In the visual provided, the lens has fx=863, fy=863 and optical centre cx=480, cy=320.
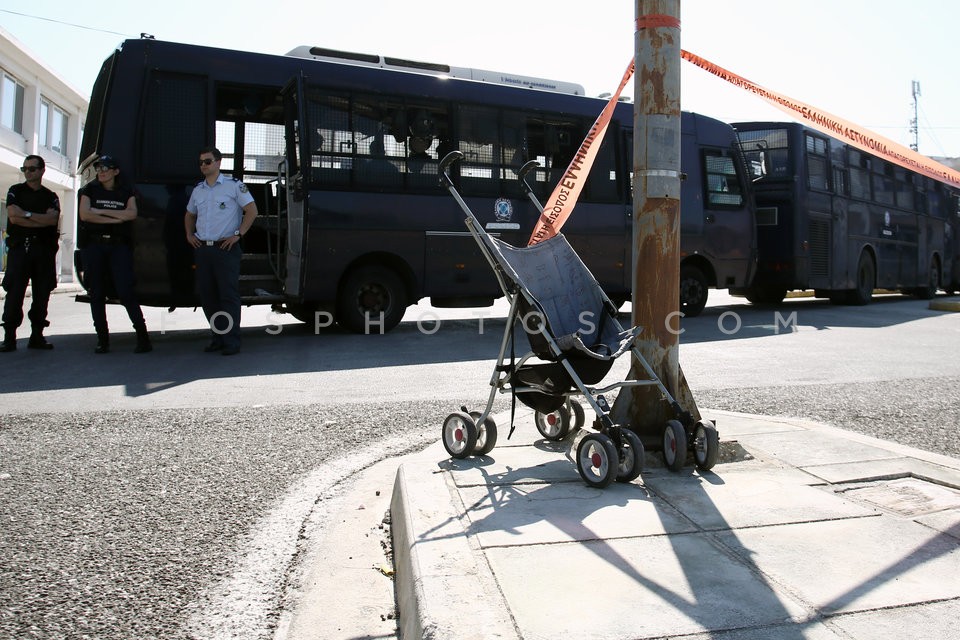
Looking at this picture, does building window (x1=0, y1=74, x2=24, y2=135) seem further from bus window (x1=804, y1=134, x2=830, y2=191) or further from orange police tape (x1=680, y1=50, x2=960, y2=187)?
orange police tape (x1=680, y1=50, x2=960, y2=187)

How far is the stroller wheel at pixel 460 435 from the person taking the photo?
4293mm

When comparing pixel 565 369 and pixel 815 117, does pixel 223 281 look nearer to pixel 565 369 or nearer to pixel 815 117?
pixel 565 369

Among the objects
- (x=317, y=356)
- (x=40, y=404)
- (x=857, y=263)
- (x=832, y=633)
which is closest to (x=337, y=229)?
(x=317, y=356)

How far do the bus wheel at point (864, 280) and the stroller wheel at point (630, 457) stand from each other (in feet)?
50.9

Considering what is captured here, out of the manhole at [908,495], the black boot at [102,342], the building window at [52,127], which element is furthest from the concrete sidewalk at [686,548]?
Result: the building window at [52,127]

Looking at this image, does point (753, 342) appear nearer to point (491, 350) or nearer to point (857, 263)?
point (491, 350)

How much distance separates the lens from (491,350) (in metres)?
9.29

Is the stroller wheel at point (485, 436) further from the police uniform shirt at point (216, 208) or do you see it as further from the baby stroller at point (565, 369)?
the police uniform shirt at point (216, 208)

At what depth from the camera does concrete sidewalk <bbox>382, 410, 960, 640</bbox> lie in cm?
242

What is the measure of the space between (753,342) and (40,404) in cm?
758

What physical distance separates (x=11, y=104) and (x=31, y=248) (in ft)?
78.6

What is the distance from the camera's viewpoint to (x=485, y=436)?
4406 mm

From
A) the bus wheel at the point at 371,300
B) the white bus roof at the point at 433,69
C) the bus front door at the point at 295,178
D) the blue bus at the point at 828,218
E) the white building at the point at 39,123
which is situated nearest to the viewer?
the bus front door at the point at 295,178

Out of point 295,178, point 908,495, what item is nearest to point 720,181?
Answer: point 295,178
